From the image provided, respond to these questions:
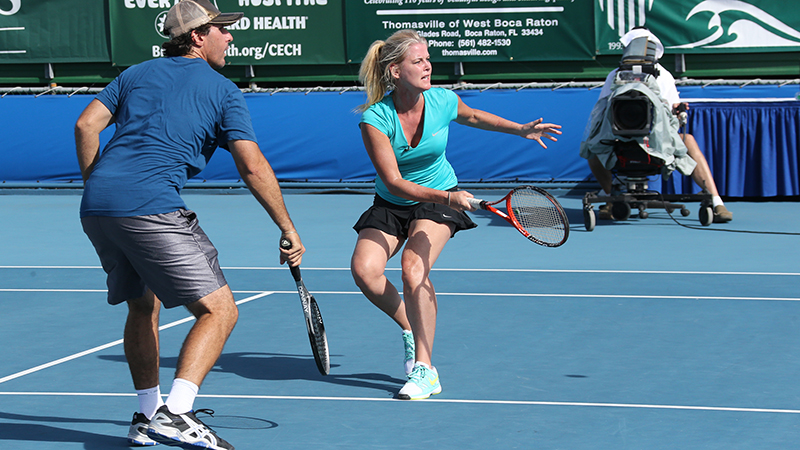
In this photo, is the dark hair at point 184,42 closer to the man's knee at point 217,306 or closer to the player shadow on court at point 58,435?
the man's knee at point 217,306

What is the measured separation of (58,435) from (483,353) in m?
2.21

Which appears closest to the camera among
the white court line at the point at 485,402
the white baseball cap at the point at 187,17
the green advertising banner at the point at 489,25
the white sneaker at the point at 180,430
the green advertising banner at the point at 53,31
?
the white sneaker at the point at 180,430

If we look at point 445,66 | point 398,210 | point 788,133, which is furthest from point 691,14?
point 398,210

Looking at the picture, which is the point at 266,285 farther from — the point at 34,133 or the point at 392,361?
the point at 34,133

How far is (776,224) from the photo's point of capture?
35.7 feet

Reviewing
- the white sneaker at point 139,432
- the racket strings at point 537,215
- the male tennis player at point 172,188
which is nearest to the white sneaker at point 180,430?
the male tennis player at point 172,188

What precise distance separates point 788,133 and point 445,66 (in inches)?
200

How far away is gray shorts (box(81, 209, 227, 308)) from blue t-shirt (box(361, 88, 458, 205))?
3.96ft

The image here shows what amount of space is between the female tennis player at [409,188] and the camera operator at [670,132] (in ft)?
19.2

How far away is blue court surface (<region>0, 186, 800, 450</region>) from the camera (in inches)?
161

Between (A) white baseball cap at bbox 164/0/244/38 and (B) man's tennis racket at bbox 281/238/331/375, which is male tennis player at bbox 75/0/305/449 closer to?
(A) white baseball cap at bbox 164/0/244/38

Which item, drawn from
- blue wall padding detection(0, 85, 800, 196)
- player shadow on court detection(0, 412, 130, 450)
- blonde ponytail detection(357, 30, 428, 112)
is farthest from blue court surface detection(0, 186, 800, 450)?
blue wall padding detection(0, 85, 800, 196)

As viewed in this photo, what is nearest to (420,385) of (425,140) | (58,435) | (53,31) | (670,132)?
(425,140)

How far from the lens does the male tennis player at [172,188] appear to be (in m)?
3.72
